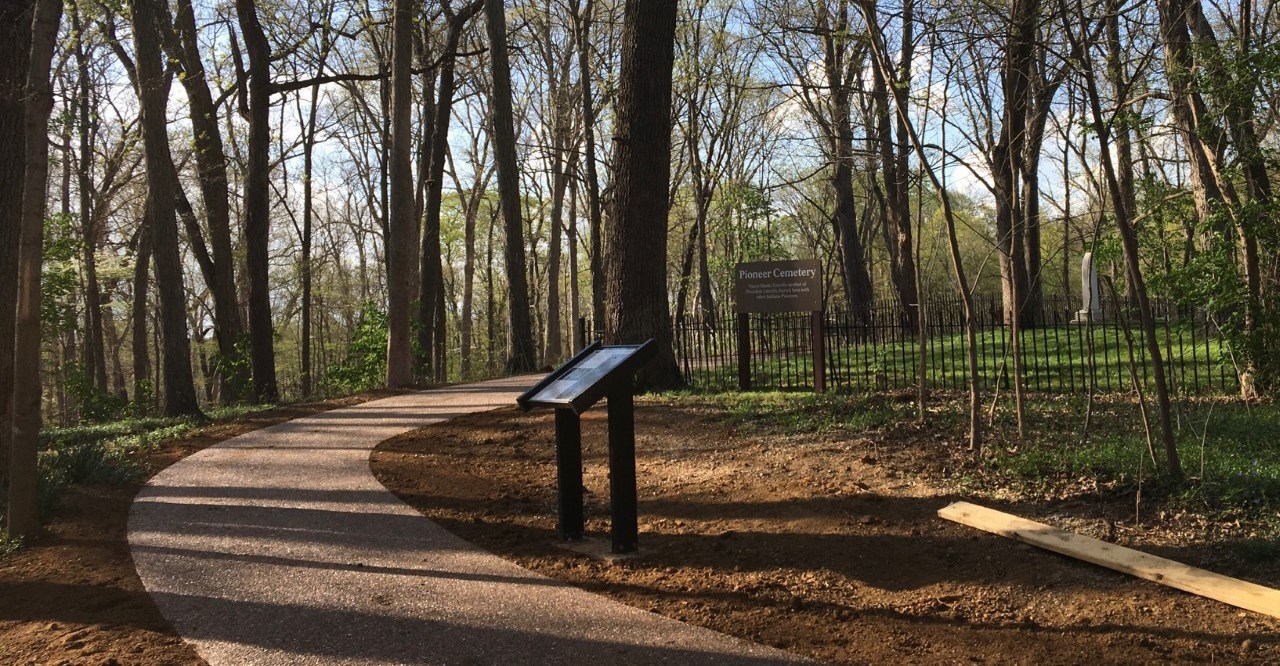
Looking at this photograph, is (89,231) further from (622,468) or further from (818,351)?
(622,468)

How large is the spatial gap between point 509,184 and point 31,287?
549 inches

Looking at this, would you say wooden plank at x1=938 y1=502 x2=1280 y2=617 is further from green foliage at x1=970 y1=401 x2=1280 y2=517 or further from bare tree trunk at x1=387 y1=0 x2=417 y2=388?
bare tree trunk at x1=387 y1=0 x2=417 y2=388

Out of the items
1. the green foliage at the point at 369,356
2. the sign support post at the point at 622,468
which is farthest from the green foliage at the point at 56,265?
the sign support post at the point at 622,468

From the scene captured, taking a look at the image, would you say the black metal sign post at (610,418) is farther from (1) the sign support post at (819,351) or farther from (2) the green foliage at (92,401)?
(2) the green foliage at (92,401)

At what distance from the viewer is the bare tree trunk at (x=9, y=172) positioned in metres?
7.44

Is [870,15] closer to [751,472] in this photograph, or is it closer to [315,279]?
[751,472]

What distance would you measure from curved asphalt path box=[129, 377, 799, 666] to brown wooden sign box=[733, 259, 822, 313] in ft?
18.8

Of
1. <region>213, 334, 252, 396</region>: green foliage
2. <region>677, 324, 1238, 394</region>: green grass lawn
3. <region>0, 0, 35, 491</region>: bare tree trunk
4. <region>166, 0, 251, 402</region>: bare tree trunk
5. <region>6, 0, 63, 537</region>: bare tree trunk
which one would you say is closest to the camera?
<region>6, 0, 63, 537</region>: bare tree trunk

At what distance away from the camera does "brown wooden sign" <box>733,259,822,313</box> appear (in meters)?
11.0

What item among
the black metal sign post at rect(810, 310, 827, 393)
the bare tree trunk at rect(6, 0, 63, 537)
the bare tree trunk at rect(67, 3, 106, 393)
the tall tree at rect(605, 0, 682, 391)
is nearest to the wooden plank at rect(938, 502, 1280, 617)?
the black metal sign post at rect(810, 310, 827, 393)

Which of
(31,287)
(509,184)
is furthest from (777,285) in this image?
(509,184)

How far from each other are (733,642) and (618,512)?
5.03 feet

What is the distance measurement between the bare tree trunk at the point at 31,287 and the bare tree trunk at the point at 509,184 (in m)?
13.2

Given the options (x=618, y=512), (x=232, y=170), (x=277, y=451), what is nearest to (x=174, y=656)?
(x=618, y=512)
